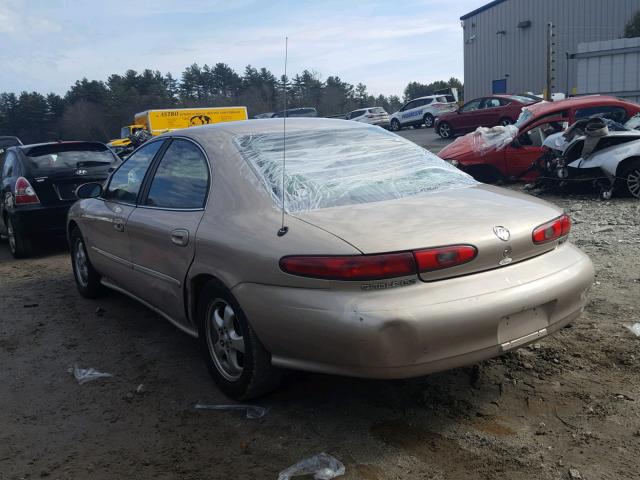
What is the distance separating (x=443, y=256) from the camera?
279cm

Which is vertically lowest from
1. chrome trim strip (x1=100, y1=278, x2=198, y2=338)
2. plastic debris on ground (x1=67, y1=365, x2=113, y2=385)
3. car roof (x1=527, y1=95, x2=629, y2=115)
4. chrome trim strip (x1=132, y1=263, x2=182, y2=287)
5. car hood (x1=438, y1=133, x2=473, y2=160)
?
→ plastic debris on ground (x1=67, y1=365, x2=113, y2=385)

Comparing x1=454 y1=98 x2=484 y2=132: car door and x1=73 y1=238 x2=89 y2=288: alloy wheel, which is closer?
x1=73 y1=238 x2=89 y2=288: alloy wheel

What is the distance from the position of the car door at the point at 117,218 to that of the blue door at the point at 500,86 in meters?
36.6

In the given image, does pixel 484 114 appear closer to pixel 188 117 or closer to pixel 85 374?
pixel 188 117

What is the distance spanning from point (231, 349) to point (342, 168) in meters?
1.24

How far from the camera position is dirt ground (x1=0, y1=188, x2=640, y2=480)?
2.79 meters

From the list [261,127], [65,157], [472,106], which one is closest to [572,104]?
[65,157]

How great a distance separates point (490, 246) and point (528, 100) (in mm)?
20026

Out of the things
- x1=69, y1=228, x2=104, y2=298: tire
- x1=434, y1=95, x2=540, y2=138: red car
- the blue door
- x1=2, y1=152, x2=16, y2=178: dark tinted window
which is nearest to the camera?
x1=69, y1=228, x2=104, y2=298: tire

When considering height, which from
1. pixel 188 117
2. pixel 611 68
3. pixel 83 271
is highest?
pixel 611 68

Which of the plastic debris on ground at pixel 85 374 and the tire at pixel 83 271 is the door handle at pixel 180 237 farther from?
the tire at pixel 83 271

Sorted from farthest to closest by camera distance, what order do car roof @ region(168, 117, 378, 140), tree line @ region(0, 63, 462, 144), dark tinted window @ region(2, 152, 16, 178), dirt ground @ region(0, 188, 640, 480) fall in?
tree line @ region(0, 63, 462, 144) → dark tinted window @ region(2, 152, 16, 178) → car roof @ region(168, 117, 378, 140) → dirt ground @ region(0, 188, 640, 480)

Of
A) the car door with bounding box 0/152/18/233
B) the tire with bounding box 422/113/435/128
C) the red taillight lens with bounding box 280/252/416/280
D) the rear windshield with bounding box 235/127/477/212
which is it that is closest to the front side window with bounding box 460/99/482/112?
the tire with bounding box 422/113/435/128

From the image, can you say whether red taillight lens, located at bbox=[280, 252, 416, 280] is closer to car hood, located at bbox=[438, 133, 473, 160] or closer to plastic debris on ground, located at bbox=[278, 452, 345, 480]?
plastic debris on ground, located at bbox=[278, 452, 345, 480]
